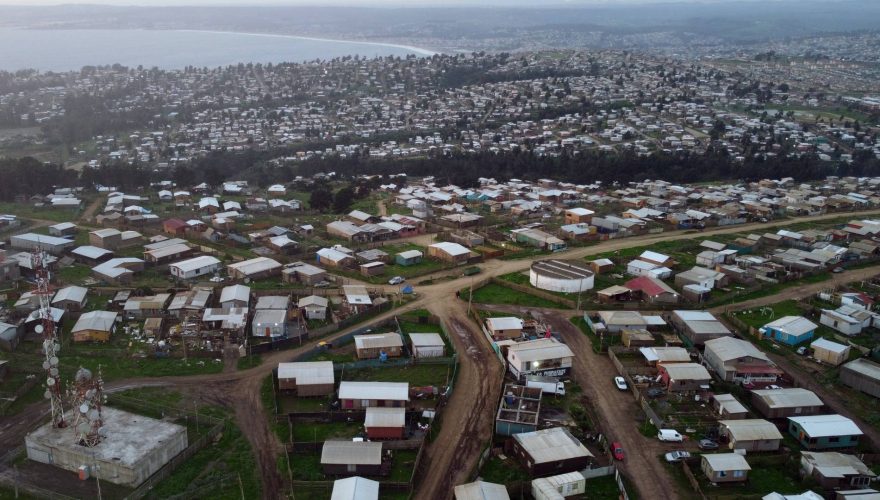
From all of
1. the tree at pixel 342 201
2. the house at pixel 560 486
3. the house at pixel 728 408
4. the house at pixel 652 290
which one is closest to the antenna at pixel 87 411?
the house at pixel 560 486

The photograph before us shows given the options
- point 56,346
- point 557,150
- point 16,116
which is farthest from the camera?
point 16,116

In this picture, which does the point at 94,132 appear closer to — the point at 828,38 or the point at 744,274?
the point at 744,274

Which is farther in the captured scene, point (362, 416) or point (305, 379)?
point (305, 379)

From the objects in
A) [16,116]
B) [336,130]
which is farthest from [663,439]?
[16,116]

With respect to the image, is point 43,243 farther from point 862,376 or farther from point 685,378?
point 862,376

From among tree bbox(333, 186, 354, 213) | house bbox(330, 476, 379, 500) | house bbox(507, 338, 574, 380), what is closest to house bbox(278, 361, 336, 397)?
Answer: house bbox(330, 476, 379, 500)

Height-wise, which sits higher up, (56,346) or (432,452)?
(56,346)

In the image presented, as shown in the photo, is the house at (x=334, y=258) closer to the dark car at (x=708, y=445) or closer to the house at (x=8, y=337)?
the house at (x=8, y=337)

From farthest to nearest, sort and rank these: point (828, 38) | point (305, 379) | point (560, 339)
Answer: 1. point (828, 38)
2. point (560, 339)
3. point (305, 379)
